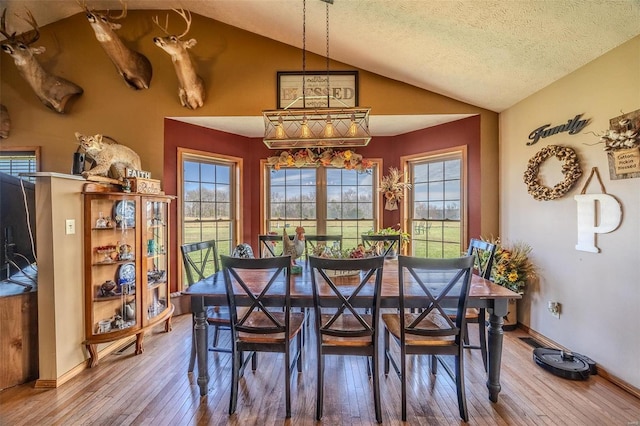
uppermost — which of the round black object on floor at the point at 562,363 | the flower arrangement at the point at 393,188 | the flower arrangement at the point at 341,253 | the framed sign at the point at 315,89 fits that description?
the framed sign at the point at 315,89

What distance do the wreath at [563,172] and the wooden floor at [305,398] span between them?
5.32 feet

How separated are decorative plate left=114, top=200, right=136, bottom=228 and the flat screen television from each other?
1.93ft

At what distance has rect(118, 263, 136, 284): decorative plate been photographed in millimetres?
2664

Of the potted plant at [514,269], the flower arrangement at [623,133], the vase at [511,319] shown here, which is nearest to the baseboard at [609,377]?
the vase at [511,319]

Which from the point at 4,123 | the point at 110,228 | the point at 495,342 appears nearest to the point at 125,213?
the point at 110,228

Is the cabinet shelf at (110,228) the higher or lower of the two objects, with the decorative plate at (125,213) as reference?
lower

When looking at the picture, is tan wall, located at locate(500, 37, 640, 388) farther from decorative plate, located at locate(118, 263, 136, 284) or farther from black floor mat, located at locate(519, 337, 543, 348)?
decorative plate, located at locate(118, 263, 136, 284)

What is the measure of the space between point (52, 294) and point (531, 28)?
445cm

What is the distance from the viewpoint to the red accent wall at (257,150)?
11.7 ft

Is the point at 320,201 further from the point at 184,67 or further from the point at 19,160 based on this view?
the point at 19,160

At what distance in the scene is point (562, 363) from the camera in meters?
2.35

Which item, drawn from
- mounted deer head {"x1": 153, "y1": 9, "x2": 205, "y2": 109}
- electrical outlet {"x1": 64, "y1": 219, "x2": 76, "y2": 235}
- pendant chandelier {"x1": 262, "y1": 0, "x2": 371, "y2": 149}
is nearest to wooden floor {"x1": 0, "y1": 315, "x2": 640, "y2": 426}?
electrical outlet {"x1": 64, "y1": 219, "x2": 76, "y2": 235}

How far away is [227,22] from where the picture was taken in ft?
11.4

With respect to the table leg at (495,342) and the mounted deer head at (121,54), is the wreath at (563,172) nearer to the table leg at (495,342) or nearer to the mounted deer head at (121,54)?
the table leg at (495,342)
